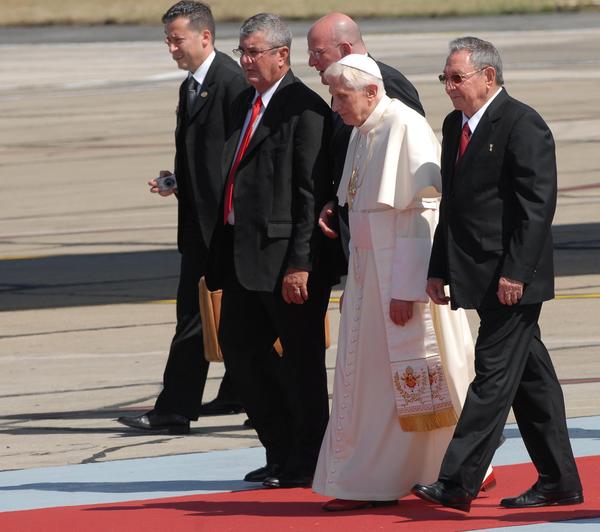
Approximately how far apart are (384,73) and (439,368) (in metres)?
1.37

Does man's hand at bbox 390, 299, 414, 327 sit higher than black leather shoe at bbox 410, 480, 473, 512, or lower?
higher

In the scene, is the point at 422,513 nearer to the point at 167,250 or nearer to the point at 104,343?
the point at 104,343

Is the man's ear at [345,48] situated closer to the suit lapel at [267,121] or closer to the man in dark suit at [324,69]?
the man in dark suit at [324,69]

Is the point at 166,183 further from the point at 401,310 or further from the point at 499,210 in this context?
the point at 499,210

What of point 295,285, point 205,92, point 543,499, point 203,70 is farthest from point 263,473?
point 203,70

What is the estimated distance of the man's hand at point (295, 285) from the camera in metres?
6.95

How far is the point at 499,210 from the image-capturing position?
20.4ft

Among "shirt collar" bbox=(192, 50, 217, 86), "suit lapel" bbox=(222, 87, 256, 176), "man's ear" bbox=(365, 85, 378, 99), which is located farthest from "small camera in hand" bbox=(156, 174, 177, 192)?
"man's ear" bbox=(365, 85, 378, 99)

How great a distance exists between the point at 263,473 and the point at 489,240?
5.13ft

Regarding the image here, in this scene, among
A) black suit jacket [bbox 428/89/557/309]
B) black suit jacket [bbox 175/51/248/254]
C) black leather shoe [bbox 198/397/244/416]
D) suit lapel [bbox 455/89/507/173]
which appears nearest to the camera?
black suit jacket [bbox 428/89/557/309]

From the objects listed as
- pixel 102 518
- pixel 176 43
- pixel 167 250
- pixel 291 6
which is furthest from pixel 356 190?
pixel 291 6

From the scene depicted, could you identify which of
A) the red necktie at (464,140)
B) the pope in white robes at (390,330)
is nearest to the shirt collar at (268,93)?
the pope in white robes at (390,330)

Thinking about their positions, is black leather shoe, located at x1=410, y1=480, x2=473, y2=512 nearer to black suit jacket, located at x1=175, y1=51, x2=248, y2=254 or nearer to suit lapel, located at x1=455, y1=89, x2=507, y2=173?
suit lapel, located at x1=455, y1=89, x2=507, y2=173

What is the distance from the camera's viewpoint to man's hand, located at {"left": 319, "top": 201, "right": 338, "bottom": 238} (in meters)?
6.92
